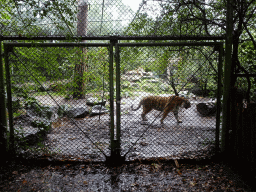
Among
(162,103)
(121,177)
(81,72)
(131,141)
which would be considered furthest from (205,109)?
Answer: (81,72)

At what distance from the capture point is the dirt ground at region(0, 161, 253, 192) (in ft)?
8.45

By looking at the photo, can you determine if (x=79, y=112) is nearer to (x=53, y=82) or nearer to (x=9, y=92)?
(x=53, y=82)

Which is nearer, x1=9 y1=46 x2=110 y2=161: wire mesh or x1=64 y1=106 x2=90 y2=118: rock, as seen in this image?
x1=9 y1=46 x2=110 y2=161: wire mesh

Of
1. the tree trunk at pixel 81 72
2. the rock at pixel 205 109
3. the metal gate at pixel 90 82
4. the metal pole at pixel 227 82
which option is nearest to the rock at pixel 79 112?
the metal gate at pixel 90 82

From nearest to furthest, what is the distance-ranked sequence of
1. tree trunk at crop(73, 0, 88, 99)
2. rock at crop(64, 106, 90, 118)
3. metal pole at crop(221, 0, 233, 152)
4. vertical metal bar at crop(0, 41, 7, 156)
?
metal pole at crop(221, 0, 233, 152)
vertical metal bar at crop(0, 41, 7, 156)
tree trunk at crop(73, 0, 88, 99)
rock at crop(64, 106, 90, 118)

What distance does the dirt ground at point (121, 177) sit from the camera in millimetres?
2574

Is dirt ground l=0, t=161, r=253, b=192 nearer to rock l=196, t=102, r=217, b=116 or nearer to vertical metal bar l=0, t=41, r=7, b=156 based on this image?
vertical metal bar l=0, t=41, r=7, b=156

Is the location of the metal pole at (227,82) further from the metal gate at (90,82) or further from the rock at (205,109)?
the rock at (205,109)

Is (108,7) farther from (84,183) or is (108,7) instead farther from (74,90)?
(84,183)

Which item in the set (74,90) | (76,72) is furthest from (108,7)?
(74,90)

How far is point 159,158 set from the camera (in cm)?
320

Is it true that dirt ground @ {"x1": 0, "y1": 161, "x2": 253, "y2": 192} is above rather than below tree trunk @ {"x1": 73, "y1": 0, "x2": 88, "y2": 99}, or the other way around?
below

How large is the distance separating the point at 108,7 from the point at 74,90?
1478mm

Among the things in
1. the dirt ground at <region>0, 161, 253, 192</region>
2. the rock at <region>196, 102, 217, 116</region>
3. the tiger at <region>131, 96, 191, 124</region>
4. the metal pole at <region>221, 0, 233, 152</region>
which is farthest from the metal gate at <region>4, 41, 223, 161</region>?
the rock at <region>196, 102, 217, 116</region>
